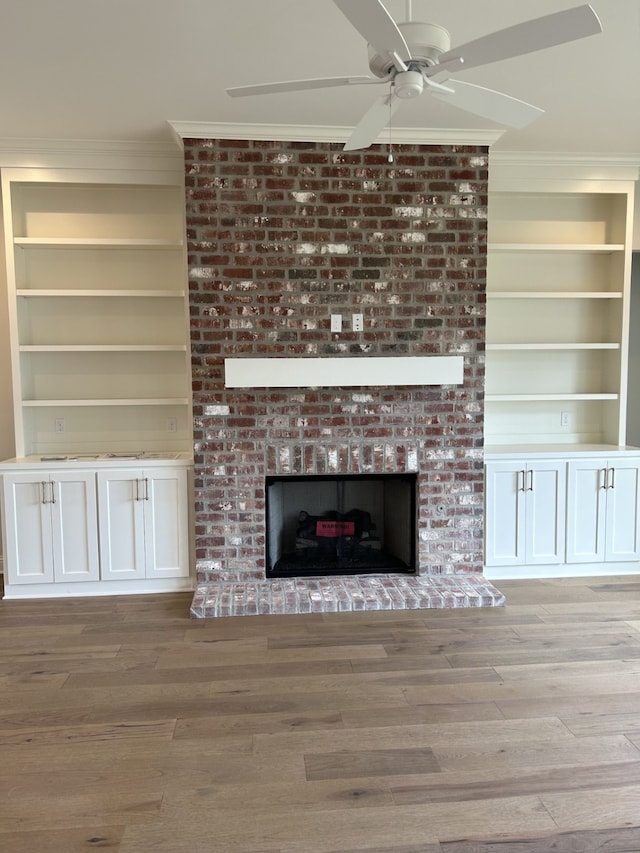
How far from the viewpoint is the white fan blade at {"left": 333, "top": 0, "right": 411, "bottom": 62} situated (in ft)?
4.83

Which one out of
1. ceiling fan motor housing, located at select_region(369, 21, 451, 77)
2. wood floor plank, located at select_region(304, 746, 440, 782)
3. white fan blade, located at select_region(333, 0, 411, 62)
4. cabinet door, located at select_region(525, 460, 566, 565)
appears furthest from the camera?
cabinet door, located at select_region(525, 460, 566, 565)

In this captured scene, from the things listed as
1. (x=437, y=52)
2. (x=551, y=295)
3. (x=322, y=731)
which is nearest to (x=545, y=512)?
(x=551, y=295)

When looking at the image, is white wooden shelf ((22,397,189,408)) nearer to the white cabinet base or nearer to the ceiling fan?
the white cabinet base

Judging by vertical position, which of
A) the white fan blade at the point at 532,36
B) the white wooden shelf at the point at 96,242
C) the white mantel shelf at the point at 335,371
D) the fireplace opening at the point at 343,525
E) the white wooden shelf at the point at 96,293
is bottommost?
the fireplace opening at the point at 343,525

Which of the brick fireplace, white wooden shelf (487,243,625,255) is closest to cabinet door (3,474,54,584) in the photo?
the brick fireplace

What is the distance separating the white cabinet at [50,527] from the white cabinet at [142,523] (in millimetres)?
87

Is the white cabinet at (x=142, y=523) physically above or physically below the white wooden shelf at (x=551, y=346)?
below

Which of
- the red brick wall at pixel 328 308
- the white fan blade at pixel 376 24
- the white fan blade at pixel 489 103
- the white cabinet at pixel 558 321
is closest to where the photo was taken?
the white fan blade at pixel 376 24

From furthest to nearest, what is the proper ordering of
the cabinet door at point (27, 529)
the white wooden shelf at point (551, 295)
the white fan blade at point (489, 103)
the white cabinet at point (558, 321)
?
1. the white cabinet at point (558, 321)
2. the white wooden shelf at point (551, 295)
3. the cabinet door at point (27, 529)
4. the white fan blade at point (489, 103)

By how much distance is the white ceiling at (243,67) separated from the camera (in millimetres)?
2309

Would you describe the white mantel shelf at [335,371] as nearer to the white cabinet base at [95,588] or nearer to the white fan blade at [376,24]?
the white cabinet base at [95,588]

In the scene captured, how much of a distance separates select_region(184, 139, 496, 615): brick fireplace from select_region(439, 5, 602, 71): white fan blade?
1876 millimetres

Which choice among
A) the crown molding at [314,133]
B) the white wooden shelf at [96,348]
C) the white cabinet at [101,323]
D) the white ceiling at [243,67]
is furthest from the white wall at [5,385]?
the crown molding at [314,133]

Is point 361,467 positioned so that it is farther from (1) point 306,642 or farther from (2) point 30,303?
(2) point 30,303
